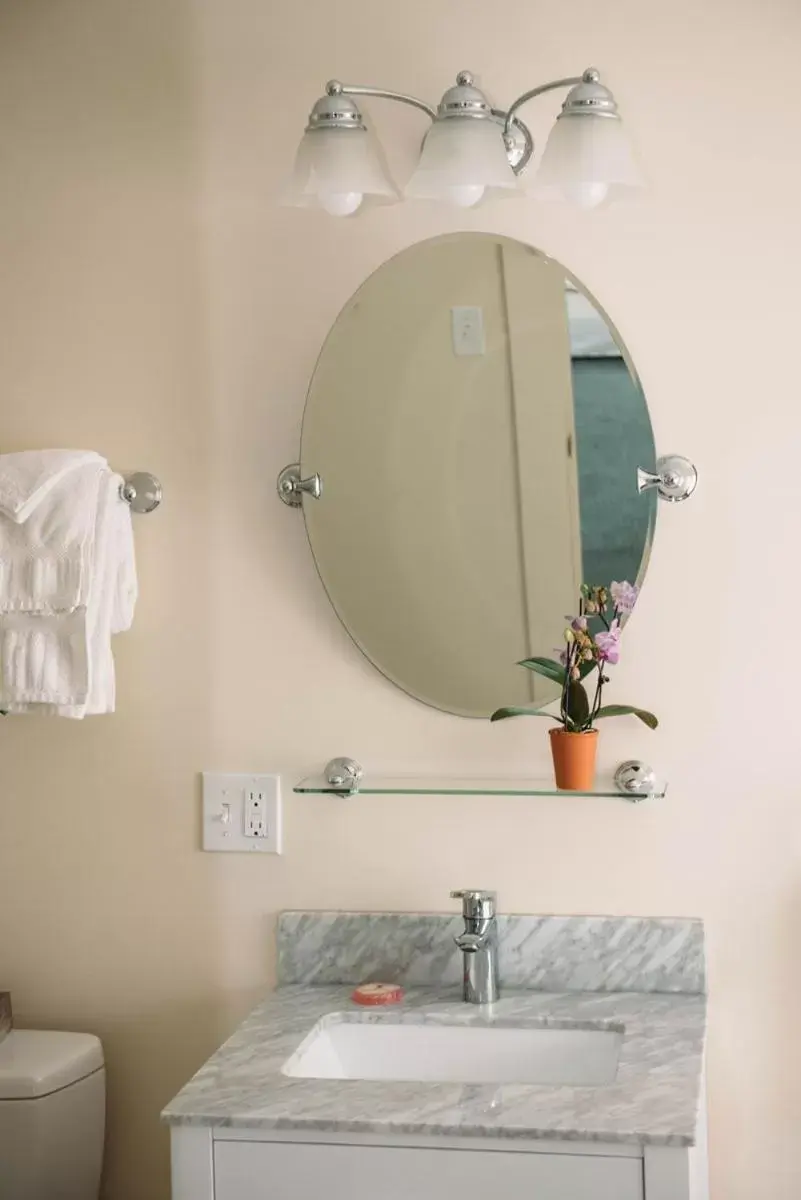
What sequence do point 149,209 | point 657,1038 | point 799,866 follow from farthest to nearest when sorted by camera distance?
point 149,209
point 799,866
point 657,1038

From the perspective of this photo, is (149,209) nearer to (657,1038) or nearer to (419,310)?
(419,310)

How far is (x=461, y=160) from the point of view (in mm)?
1764

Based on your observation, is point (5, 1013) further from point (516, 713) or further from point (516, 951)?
point (516, 713)

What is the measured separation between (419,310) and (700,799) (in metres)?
0.76

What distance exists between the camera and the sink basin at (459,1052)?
1756 millimetres

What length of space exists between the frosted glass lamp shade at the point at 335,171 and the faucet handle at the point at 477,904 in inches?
36.0

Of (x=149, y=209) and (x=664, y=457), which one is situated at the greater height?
(x=149, y=209)

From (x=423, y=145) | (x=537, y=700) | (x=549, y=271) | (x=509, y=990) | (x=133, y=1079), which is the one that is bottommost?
(x=133, y=1079)

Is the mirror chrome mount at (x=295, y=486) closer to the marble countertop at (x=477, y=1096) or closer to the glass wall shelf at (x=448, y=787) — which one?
the glass wall shelf at (x=448, y=787)

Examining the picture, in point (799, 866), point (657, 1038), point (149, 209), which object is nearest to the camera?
point (657, 1038)

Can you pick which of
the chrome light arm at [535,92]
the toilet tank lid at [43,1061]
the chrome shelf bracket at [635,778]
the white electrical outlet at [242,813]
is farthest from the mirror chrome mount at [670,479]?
the toilet tank lid at [43,1061]

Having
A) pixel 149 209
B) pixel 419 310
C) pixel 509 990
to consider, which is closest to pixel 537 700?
pixel 509 990

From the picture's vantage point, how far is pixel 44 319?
2.04 meters

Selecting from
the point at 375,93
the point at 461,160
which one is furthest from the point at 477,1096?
the point at 375,93
